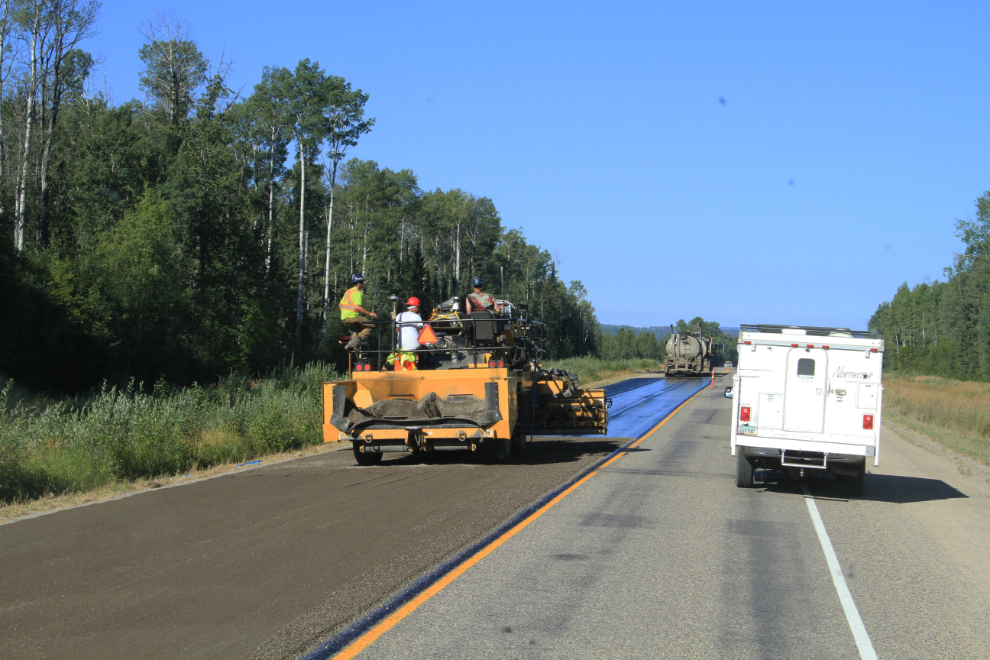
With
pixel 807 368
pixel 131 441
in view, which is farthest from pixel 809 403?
pixel 131 441

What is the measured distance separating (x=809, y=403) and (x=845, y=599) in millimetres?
5436

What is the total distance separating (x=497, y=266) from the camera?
291 ft

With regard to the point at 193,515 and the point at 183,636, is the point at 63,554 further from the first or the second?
the point at 183,636

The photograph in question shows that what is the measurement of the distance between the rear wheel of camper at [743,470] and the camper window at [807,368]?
4.70 ft

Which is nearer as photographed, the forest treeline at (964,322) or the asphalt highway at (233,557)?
the asphalt highway at (233,557)

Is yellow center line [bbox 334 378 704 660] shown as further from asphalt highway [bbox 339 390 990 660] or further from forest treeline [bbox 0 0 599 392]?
forest treeline [bbox 0 0 599 392]

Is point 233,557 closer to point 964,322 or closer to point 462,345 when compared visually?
point 462,345

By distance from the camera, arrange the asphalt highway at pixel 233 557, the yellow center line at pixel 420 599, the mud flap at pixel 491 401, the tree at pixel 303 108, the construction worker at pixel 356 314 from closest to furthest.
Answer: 1. the yellow center line at pixel 420 599
2. the asphalt highway at pixel 233 557
3. the mud flap at pixel 491 401
4. the construction worker at pixel 356 314
5. the tree at pixel 303 108

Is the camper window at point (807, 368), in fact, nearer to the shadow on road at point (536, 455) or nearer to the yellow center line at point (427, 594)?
the yellow center line at point (427, 594)

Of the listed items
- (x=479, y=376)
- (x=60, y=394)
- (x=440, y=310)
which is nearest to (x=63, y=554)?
(x=479, y=376)

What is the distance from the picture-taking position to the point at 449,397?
13578 millimetres

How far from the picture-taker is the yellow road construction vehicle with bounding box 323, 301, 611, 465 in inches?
503

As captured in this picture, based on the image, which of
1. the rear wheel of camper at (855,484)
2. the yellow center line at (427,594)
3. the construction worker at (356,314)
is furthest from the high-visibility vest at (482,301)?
the rear wheel of camper at (855,484)

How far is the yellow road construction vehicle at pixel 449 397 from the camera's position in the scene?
12.8 m
